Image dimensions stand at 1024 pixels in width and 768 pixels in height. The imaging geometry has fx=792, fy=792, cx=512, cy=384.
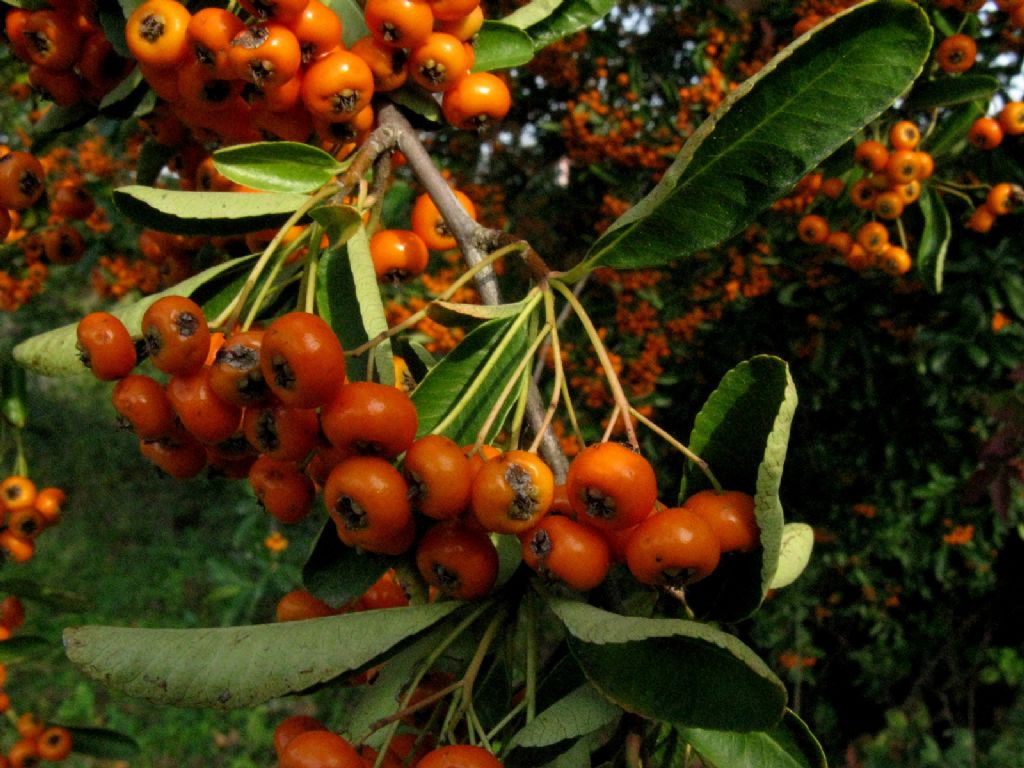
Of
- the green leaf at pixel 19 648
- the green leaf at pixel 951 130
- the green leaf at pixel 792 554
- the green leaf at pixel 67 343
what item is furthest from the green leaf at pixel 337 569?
the green leaf at pixel 951 130

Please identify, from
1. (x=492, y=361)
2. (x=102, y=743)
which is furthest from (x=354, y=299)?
(x=102, y=743)

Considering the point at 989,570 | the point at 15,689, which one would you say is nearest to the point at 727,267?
the point at 989,570

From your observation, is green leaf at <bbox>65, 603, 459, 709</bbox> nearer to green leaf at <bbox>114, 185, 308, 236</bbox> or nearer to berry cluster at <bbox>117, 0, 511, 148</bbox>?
green leaf at <bbox>114, 185, 308, 236</bbox>

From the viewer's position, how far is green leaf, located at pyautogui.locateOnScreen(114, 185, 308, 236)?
114cm

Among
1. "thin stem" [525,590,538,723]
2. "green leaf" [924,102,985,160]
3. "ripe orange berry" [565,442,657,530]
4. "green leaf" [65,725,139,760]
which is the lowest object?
"green leaf" [65,725,139,760]

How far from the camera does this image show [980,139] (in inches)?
105

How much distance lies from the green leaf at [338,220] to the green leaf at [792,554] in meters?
0.74

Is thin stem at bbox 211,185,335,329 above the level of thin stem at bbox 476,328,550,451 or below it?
above

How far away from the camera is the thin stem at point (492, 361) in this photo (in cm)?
103

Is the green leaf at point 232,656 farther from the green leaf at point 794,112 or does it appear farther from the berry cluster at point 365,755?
the green leaf at point 794,112

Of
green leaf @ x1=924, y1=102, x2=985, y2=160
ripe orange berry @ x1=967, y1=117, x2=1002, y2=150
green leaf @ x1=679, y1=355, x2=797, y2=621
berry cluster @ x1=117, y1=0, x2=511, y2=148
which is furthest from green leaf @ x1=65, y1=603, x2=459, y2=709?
ripe orange berry @ x1=967, y1=117, x2=1002, y2=150

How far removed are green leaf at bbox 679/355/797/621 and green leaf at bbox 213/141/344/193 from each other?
665mm

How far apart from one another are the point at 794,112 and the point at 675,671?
26.4 inches

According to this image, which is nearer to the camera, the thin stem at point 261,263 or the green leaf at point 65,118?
the thin stem at point 261,263
